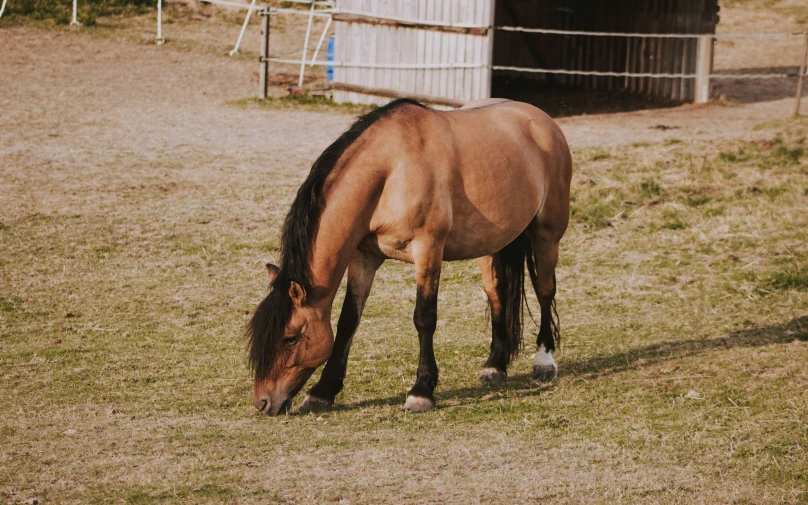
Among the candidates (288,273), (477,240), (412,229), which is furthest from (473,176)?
(288,273)

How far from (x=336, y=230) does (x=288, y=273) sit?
34 centimetres

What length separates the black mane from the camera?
509 centimetres

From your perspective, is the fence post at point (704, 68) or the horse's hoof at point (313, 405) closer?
the horse's hoof at point (313, 405)

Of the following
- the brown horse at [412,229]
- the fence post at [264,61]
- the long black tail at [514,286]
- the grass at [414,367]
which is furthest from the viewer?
the fence post at [264,61]

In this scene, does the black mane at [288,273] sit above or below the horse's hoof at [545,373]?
above

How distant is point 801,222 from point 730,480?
5.97m

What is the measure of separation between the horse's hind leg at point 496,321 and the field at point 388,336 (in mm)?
152

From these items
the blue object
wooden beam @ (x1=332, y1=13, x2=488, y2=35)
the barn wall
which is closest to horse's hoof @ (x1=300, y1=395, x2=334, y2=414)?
wooden beam @ (x1=332, y1=13, x2=488, y2=35)

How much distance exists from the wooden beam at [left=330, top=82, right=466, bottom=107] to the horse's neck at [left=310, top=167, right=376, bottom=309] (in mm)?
10275

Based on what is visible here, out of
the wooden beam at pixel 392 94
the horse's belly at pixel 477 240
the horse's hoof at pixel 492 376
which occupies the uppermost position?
the wooden beam at pixel 392 94

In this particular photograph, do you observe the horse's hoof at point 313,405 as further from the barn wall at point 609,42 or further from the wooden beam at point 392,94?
the barn wall at point 609,42

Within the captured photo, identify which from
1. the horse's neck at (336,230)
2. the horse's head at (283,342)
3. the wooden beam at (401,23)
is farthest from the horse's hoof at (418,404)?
the wooden beam at (401,23)

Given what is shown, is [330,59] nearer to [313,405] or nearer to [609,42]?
[609,42]

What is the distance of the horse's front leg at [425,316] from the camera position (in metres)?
5.46
